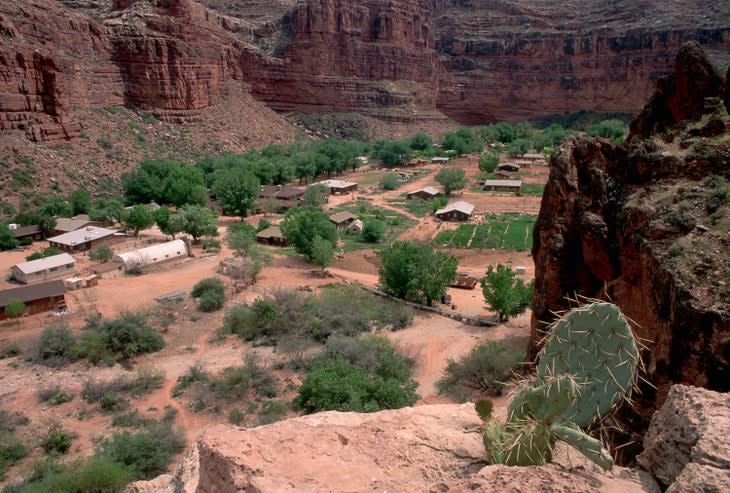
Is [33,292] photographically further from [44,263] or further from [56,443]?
[56,443]

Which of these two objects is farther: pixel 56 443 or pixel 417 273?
pixel 417 273

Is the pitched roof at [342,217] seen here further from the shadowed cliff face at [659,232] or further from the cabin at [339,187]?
the shadowed cliff face at [659,232]

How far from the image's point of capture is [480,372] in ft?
61.8

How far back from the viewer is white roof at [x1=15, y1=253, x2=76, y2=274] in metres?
31.8

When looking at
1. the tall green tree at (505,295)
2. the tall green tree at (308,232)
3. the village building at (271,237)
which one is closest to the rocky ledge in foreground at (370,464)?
the tall green tree at (505,295)

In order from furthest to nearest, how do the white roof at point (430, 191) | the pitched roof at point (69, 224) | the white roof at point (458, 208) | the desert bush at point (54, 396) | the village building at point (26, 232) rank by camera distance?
the white roof at point (430, 191) → the white roof at point (458, 208) → the pitched roof at point (69, 224) → the village building at point (26, 232) → the desert bush at point (54, 396)

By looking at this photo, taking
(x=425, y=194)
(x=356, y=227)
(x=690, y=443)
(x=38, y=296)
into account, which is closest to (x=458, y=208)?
(x=425, y=194)

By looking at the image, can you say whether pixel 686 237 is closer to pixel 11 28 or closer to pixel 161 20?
pixel 11 28

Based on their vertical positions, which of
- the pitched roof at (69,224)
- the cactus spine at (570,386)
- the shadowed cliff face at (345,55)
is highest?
the shadowed cliff face at (345,55)

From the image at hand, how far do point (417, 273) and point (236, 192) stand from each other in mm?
26424

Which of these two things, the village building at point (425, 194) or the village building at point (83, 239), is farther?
the village building at point (425, 194)

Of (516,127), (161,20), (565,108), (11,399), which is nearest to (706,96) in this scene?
(11,399)

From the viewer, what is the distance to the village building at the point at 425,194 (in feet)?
195

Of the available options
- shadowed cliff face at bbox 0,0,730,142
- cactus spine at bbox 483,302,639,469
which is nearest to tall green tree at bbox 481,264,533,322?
cactus spine at bbox 483,302,639,469
